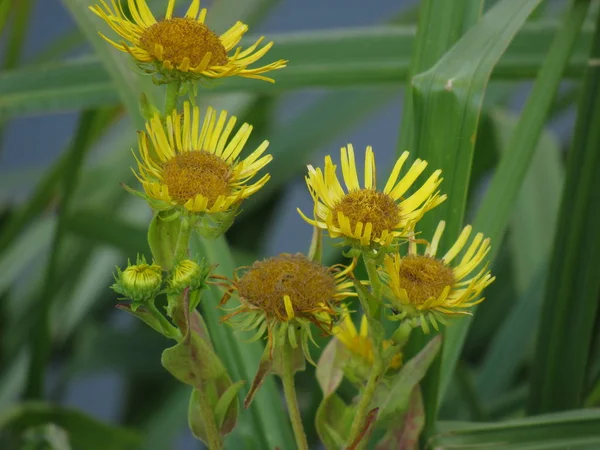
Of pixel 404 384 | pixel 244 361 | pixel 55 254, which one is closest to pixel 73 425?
pixel 55 254

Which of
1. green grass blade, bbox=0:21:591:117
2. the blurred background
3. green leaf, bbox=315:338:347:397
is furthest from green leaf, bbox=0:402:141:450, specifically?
green leaf, bbox=315:338:347:397

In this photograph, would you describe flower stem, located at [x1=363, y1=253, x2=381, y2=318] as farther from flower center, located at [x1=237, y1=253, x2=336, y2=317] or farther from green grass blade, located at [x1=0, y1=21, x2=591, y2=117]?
green grass blade, located at [x1=0, y1=21, x2=591, y2=117]

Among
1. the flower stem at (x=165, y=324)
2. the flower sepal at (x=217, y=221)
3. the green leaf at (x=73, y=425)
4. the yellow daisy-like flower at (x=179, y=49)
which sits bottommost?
the green leaf at (x=73, y=425)

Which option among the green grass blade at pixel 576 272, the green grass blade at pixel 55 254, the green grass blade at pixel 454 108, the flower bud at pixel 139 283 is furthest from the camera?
the green grass blade at pixel 55 254

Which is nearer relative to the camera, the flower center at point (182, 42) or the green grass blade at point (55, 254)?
the flower center at point (182, 42)

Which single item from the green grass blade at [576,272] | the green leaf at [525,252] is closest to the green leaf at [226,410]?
the green grass blade at [576,272]

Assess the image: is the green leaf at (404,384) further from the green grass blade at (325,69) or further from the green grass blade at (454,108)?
the green grass blade at (325,69)

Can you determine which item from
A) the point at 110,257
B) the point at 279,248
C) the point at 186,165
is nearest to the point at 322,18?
the point at 279,248
